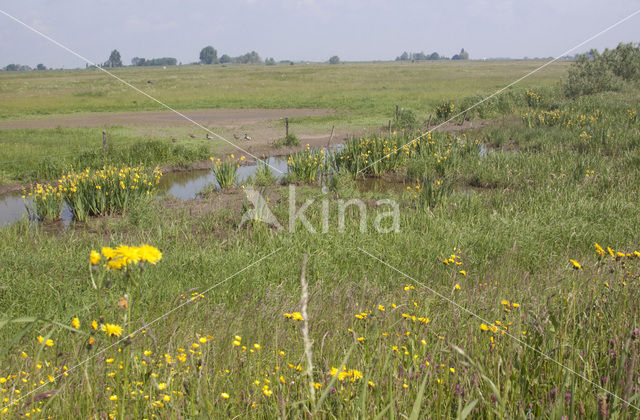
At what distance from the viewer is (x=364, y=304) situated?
375cm

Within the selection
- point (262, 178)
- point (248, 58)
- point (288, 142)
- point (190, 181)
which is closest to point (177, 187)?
point (190, 181)

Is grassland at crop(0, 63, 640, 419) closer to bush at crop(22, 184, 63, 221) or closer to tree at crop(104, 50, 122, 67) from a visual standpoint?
bush at crop(22, 184, 63, 221)

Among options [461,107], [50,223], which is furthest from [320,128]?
[50,223]

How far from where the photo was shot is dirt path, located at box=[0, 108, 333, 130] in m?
21.3

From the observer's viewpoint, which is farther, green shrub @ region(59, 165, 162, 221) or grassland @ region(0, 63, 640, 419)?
green shrub @ region(59, 165, 162, 221)

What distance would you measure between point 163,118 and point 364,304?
22516 mm

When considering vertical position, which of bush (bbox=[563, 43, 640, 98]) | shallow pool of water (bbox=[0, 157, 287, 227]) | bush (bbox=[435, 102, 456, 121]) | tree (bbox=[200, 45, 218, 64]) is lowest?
shallow pool of water (bbox=[0, 157, 287, 227])

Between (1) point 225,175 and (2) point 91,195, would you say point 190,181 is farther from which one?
(2) point 91,195

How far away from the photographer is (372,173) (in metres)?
11.9

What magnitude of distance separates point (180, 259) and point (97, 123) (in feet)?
62.0

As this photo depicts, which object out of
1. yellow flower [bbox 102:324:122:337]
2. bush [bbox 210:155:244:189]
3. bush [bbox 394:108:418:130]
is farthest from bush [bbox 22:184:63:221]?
bush [bbox 394:108:418:130]

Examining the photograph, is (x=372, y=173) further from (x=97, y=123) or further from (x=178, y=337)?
(x=97, y=123)

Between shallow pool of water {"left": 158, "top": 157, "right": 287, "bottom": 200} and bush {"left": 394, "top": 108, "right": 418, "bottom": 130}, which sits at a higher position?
bush {"left": 394, "top": 108, "right": 418, "bottom": 130}

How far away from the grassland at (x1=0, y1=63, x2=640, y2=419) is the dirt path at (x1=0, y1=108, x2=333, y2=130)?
1289cm
